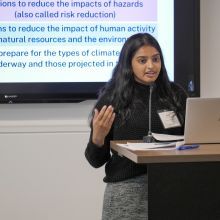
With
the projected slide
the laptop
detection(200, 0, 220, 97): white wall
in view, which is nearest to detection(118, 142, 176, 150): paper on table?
the laptop

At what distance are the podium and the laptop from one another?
213mm

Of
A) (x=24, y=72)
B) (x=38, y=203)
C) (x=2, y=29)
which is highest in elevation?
(x=2, y=29)

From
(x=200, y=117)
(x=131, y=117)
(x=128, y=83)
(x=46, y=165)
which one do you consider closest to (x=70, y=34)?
(x=46, y=165)

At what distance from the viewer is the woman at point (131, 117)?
1.82 meters

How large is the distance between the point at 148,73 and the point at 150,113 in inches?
7.1

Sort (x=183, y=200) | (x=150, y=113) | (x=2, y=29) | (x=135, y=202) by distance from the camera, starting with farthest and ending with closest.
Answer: (x=2, y=29), (x=150, y=113), (x=135, y=202), (x=183, y=200)

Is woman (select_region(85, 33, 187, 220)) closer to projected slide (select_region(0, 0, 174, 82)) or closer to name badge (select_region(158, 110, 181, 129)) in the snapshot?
name badge (select_region(158, 110, 181, 129))

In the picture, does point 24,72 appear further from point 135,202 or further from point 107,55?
point 135,202

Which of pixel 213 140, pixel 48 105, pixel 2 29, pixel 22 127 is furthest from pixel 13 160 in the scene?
pixel 213 140

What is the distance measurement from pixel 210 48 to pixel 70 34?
1.05 metres

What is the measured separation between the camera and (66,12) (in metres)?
3.10

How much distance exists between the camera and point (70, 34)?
3.11 metres

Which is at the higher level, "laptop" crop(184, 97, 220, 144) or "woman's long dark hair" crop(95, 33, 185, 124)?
"woman's long dark hair" crop(95, 33, 185, 124)

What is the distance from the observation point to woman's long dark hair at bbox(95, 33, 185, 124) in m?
2.03
